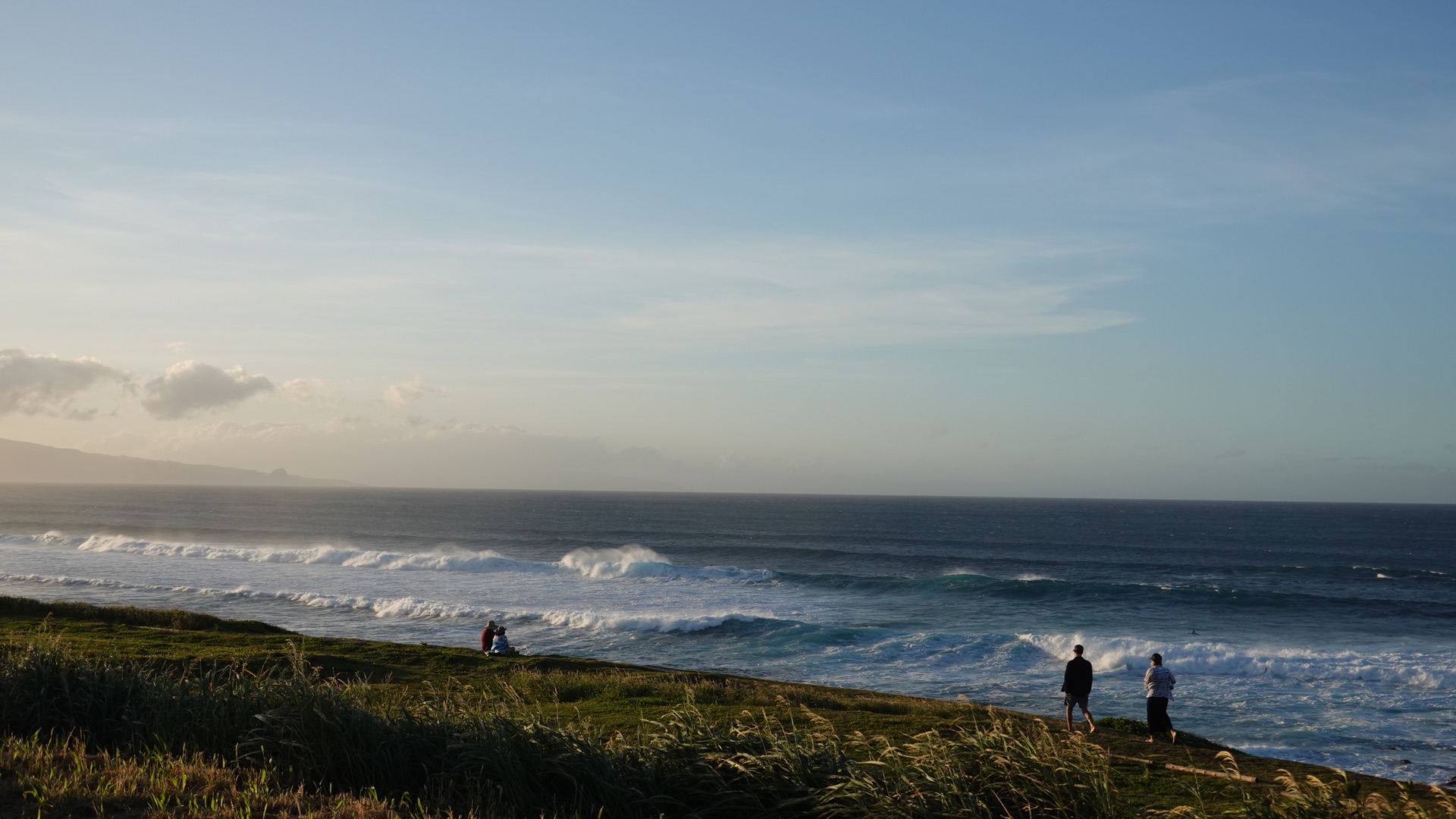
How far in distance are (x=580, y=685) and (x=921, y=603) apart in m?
30.1

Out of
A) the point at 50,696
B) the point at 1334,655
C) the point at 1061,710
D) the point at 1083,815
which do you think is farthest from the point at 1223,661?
the point at 50,696

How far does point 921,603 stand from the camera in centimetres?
4519

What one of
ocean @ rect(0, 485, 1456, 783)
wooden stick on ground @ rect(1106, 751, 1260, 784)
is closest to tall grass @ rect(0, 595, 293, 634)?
ocean @ rect(0, 485, 1456, 783)

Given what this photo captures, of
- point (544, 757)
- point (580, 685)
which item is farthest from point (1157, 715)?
point (544, 757)

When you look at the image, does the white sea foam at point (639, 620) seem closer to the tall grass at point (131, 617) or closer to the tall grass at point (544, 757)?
the tall grass at point (131, 617)

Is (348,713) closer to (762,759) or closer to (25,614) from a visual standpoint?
(762,759)

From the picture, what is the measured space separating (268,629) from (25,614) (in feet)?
21.6

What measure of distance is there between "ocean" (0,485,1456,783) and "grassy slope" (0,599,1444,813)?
282 inches

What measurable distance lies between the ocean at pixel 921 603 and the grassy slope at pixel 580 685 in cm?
717

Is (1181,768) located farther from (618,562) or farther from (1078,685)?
(618,562)

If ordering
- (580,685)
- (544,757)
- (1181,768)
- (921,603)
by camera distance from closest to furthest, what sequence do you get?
(544,757) → (1181,768) → (580,685) → (921,603)

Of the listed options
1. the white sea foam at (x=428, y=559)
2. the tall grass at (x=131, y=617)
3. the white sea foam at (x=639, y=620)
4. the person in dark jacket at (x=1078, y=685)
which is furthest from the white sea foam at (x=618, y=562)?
the person in dark jacket at (x=1078, y=685)

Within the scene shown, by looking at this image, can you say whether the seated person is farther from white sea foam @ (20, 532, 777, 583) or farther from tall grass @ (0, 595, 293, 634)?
white sea foam @ (20, 532, 777, 583)

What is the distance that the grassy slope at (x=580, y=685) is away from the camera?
12.1m
